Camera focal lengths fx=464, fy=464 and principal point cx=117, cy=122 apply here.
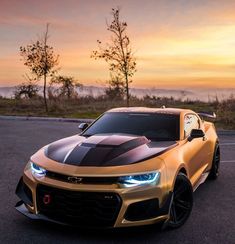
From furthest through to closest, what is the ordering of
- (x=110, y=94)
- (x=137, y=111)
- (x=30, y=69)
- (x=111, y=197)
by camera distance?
1. (x=110, y=94)
2. (x=30, y=69)
3. (x=137, y=111)
4. (x=111, y=197)

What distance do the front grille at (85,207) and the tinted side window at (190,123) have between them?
93.6 inches

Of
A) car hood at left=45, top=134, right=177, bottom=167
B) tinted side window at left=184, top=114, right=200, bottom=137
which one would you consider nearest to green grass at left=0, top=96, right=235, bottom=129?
tinted side window at left=184, top=114, right=200, bottom=137

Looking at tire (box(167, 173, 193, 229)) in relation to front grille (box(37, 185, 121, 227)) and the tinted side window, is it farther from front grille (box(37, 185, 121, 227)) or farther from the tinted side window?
the tinted side window

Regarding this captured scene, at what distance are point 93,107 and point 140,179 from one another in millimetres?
21334

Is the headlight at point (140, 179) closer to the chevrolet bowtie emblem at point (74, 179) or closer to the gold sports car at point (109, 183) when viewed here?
the gold sports car at point (109, 183)

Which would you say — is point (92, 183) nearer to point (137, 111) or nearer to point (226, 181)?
point (137, 111)

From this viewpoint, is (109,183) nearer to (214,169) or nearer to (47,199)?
(47,199)

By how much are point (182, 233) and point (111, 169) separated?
1176 mm

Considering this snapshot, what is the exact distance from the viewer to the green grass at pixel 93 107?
20.9m

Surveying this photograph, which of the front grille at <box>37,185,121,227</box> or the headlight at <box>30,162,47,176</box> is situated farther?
the headlight at <box>30,162,47,176</box>

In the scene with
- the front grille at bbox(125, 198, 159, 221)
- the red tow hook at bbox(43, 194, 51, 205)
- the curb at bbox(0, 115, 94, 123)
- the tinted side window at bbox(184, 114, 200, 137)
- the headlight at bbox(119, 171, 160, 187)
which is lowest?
the curb at bbox(0, 115, 94, 123)

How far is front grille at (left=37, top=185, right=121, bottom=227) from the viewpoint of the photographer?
16.3 feet

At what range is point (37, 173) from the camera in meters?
5.44

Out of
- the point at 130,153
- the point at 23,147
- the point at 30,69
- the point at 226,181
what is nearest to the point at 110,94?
the point at 30,69
